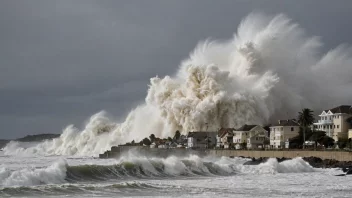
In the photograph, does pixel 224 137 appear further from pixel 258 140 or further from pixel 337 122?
pixel 337 122

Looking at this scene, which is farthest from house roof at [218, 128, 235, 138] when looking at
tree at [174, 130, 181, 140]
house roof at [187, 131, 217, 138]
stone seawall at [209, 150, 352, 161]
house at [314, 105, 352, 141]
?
house at [314, 105, 352, 141]

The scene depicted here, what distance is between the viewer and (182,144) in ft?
329

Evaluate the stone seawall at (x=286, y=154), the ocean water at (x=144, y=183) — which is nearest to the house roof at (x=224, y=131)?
the stone seawall at (x=286, y=154)

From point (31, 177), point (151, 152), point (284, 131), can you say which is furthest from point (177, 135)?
point (31, 177)

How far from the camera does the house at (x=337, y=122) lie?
8788 cm

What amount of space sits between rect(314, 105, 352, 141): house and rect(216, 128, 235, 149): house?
48.3 ft

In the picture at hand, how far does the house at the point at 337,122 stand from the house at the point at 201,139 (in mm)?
18229

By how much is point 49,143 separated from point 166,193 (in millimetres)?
110333

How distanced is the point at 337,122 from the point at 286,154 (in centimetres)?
1977

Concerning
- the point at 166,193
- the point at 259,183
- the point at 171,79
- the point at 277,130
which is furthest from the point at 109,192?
the point at 171,79

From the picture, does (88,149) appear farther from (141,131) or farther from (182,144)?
(182,144)

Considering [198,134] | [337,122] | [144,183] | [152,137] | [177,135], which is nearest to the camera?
[144,183]

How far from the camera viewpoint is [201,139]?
10062cm

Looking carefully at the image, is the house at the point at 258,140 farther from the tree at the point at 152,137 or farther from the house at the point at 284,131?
the tree at the point at 152,137
